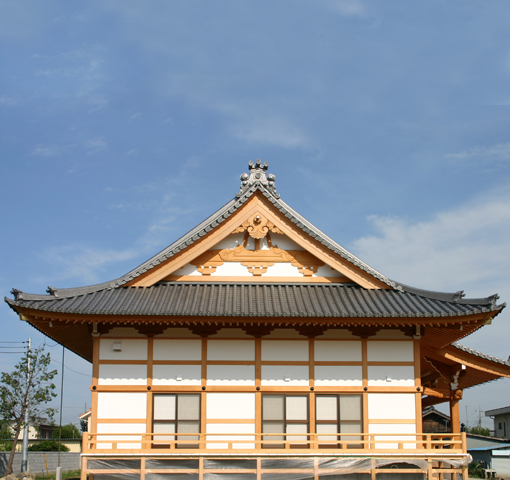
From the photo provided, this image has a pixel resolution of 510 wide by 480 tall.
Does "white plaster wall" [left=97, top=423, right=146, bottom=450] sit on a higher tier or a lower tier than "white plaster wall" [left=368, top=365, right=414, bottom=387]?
lower

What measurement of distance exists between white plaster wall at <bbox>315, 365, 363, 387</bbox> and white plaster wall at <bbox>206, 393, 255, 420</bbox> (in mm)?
1961

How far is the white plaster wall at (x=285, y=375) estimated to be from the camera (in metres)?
15.7

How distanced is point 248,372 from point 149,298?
3512 millimetres

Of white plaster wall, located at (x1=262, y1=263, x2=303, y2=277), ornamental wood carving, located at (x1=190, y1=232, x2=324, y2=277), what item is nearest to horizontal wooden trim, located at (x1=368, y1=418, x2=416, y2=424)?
ornamental wood carving, located at (x1=190, y1=232, x2=324, y2=277)

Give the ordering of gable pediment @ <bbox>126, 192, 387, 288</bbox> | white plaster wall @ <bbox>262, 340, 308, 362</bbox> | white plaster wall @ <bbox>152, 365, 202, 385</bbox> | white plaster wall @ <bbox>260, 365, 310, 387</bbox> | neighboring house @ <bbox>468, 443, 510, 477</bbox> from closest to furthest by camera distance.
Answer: white plaster wall @ <bbox>152, 365, 202, 385</bbox>
white plaster wall @ <bbox>260, 365, 310, 387</bbox>
white plaster wall @ <bbox>262, 340, 308, 362</bbox>
gable pediment @ <bbox>126, 192, 387, 288</bbox>
neighboring house @ <bbox>468, 443, 510, 477</bbox>

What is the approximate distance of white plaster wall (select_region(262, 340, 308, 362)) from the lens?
1596 cm

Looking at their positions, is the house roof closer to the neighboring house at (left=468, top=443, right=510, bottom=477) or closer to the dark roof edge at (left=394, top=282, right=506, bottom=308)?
the neighboring house at (left=468, top=443, right=510, bottom=477)

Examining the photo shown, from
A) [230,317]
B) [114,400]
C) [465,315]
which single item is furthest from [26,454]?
[465,315]

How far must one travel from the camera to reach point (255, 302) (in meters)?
15.9

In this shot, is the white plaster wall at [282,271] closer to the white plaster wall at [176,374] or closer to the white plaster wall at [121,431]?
the white plaster wall at [176,374]

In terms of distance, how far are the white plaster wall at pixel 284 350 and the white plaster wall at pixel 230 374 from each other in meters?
0.59

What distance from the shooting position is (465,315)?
1472cm

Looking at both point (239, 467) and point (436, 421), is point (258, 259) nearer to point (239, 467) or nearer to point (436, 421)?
point (239, 467)

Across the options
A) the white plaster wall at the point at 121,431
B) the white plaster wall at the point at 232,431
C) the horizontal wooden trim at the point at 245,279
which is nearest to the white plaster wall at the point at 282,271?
the horizontal wooden trim at the point at 245,279
